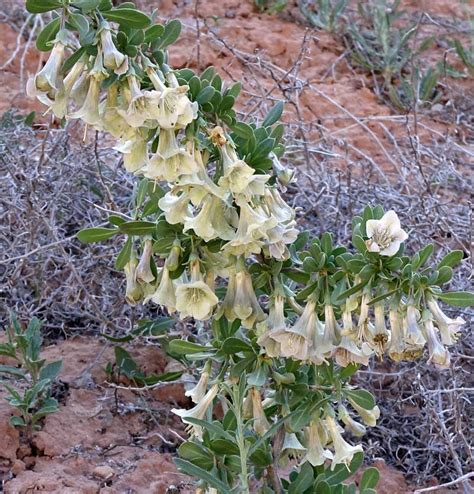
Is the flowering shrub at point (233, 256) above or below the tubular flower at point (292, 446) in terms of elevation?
above

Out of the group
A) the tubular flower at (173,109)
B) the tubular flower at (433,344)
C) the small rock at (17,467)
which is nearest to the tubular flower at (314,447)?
the tubular flower at (433,344)

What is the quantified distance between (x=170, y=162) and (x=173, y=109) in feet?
0.31

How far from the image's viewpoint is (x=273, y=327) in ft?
5.57

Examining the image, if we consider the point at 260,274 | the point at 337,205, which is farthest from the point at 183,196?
the point at 337,205

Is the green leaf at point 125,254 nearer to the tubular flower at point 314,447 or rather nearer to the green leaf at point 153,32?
the green leaf at point 153,32

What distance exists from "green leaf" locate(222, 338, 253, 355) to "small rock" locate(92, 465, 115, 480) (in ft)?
3.21

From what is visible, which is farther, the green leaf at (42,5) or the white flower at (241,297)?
the white flower at (241,297)

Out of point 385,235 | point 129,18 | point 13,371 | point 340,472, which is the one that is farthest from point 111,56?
point 13,371

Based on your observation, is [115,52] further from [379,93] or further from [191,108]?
[379,93]

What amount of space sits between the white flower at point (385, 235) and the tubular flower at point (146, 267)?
0.45 meters

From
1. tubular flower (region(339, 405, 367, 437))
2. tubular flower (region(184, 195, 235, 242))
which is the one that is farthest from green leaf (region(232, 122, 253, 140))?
tubular flower (region(339, 405, 367, 437))

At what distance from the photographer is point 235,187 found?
1.59 m

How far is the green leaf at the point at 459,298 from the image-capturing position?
1.66 metres

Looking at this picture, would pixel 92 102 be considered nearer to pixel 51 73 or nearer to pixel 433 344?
pixel 51 73
